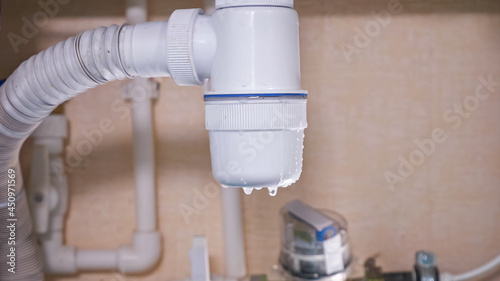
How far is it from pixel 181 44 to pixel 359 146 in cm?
54

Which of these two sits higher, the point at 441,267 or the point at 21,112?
the point at 21,112

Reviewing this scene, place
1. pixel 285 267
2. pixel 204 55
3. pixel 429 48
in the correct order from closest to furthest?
1. pixel 204 55
2. pixel 285 267
3. pixel 429 48

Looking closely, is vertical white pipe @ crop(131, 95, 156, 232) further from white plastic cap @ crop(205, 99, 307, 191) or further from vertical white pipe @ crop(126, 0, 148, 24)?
white plastic cap @ crop(205, 99, 307, 191)

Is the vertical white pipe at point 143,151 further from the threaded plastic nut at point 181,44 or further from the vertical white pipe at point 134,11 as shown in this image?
the threaded plastic nut at point 181,44

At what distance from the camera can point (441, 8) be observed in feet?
3.43

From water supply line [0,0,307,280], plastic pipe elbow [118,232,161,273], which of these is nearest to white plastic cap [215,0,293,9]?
water supply line [0,0,307,280]

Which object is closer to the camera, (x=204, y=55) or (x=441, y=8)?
(x=204, y=55)

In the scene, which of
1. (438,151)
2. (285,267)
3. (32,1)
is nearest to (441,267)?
(438,151)

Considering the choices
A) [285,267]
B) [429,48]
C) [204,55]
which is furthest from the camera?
[429,48]

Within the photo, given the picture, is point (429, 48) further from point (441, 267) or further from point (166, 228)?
point (166, 228)

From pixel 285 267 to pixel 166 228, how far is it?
0.28 m

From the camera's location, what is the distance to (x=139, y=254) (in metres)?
1.05

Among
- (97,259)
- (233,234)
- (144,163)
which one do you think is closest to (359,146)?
(233,234)

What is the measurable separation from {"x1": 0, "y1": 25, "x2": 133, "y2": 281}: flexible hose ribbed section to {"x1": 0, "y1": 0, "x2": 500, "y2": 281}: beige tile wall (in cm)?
25
